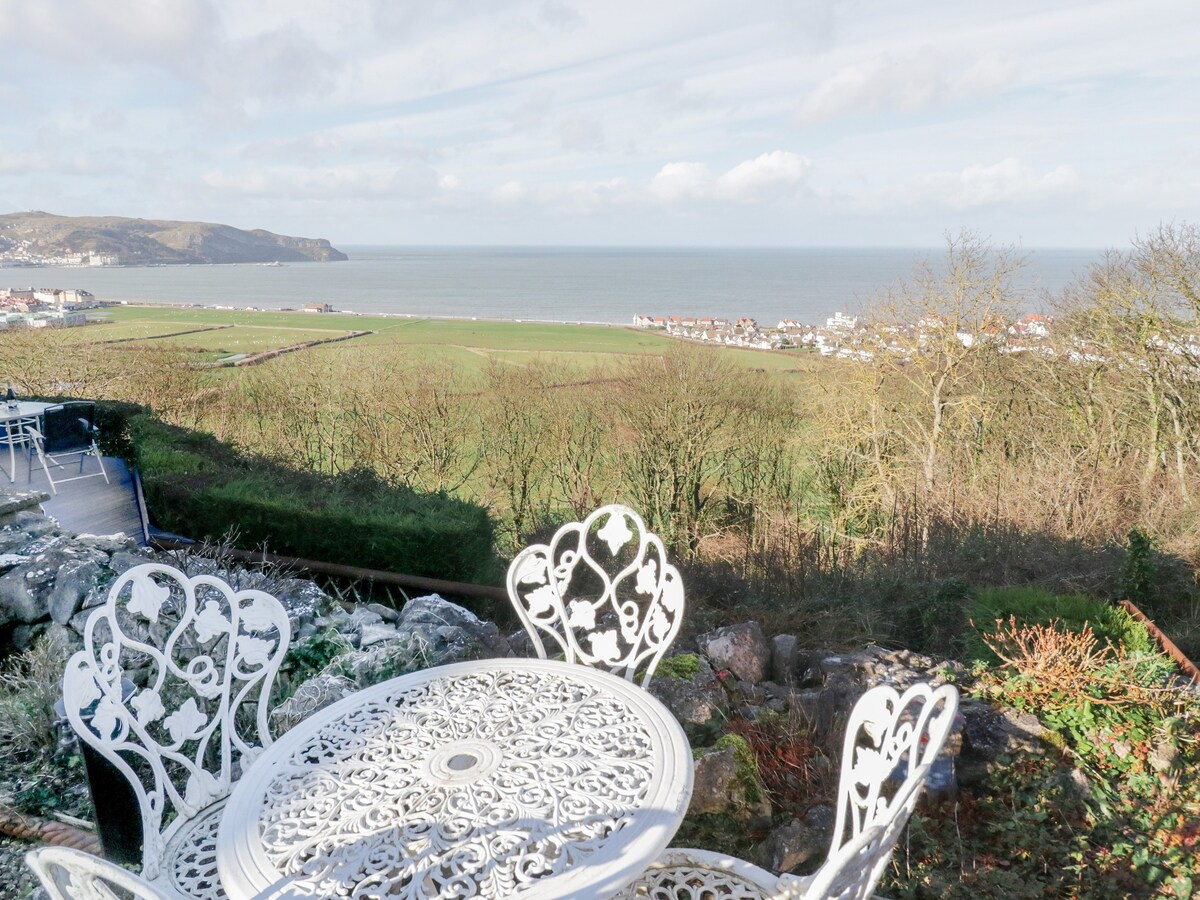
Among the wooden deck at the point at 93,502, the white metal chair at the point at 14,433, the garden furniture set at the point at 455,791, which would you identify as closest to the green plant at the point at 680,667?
the garden furniture set at the point at 455,791

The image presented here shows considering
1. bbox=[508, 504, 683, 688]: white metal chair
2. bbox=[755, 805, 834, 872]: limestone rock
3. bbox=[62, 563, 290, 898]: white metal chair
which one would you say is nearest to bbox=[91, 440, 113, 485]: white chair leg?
bbox=[62, 563, 290, 898]: white metal chair

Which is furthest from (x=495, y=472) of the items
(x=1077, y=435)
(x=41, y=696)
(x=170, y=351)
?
(x=41, y=696)

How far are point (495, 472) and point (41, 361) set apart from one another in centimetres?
804

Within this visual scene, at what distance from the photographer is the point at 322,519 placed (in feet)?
18.8

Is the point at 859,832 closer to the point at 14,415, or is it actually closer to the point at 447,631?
the point at 447,631

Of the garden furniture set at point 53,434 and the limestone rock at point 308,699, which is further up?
the garden furniture set at point 53,434

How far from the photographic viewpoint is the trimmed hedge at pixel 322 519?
18.5ft

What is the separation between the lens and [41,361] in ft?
38.1

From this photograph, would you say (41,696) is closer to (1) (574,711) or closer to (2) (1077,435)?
(1) (574,711)

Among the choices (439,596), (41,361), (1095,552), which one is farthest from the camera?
(41,361)

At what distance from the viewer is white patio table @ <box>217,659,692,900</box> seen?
5.42ft

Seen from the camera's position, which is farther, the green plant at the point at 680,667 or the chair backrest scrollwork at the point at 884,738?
the green plant at the point at 680,667

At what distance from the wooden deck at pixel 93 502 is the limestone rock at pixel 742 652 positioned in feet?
16.8

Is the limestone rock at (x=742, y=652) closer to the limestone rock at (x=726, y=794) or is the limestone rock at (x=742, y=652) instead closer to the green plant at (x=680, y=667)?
the green plant at (x=680, y=667)
